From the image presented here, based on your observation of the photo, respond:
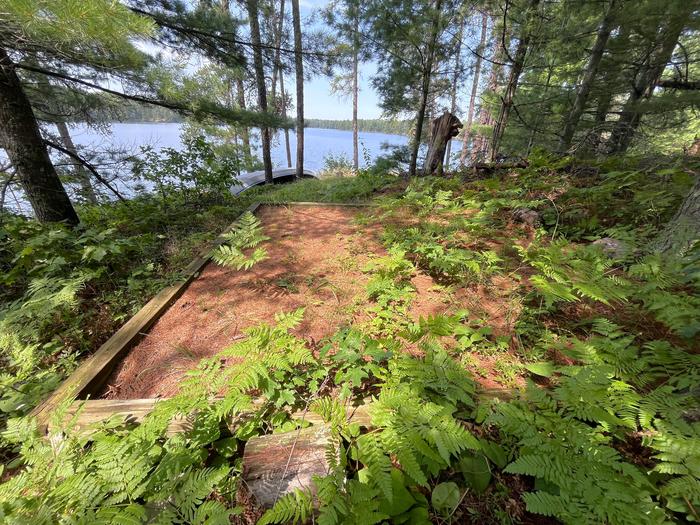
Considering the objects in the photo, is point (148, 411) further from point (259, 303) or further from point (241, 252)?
point (241, 252)

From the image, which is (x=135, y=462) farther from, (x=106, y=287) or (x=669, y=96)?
(x=669, y=96)

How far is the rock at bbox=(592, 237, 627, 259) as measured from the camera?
8.03 ft

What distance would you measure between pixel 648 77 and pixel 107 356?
1161cm

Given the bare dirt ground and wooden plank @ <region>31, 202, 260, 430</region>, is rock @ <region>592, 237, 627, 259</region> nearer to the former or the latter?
the bare dirt ground

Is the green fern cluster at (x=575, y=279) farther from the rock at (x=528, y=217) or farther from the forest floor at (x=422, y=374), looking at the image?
the rock at (x=528, y=217)

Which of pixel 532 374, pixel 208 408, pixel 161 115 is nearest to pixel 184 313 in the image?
pixel 208 408

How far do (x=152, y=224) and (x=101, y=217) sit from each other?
1023mm

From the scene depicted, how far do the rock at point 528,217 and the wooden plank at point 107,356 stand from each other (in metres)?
4.04

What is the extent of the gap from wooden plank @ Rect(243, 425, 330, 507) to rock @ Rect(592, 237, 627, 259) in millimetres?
2840

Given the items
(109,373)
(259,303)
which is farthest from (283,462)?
(109,373)

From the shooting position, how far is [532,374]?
1643 mm

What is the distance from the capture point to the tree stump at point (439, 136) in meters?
6.18

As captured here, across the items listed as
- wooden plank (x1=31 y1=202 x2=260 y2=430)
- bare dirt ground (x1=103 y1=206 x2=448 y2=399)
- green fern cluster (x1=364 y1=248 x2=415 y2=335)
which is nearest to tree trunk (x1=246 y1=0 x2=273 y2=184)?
bare dirt ground (x1=103 y1=206 x2=448 y2=399)

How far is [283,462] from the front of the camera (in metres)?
1.27
